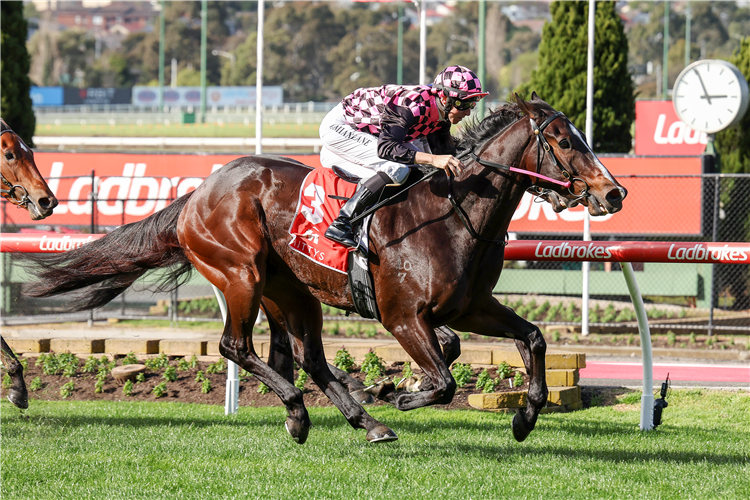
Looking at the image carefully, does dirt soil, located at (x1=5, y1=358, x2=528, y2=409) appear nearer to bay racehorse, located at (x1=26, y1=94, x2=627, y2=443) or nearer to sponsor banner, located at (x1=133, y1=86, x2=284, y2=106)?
bay racehorse, located at (x1=26, y1=94, x2=627, y2=443)

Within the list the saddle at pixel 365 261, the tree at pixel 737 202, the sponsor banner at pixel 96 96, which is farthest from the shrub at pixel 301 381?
the sponsor banner at pixel 96 96

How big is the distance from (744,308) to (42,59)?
268 ft

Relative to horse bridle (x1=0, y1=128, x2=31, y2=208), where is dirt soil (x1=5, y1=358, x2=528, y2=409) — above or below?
below

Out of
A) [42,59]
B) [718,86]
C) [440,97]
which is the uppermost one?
[42,59]

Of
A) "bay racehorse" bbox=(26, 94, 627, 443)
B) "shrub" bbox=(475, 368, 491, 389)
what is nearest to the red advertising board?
"shrub" bbox=(475, 368, 491, 389)

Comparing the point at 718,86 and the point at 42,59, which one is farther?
the point at 42,59

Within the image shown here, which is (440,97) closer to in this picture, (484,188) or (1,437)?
(484,188)

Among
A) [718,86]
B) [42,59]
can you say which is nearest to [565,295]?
[718,86]

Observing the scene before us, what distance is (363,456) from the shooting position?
533cm

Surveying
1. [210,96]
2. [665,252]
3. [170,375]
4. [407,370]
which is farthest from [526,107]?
[210,96]

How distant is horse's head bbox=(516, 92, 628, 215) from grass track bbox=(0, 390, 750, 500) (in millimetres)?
1486

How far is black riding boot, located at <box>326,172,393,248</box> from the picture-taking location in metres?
5.10

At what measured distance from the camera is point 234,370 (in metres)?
6.73

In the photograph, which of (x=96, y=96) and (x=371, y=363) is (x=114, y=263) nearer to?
(x=371, y=363)
